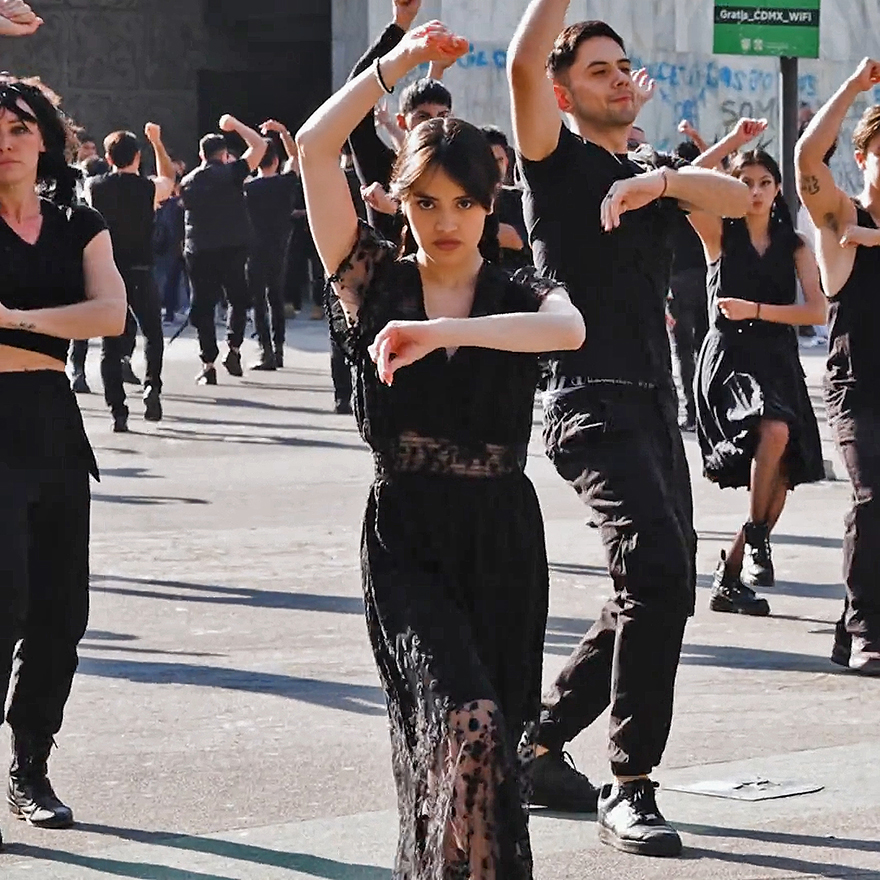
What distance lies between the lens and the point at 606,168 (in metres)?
5.80

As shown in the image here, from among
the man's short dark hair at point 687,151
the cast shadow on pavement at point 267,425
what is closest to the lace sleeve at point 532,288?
the man's short dark hair at point 687,151

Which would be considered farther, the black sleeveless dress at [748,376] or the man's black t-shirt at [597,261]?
the black sleeveless dress at [748,376]

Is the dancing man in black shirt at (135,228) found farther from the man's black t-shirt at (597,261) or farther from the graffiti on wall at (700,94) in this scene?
the graffiti on wall at (700,94)

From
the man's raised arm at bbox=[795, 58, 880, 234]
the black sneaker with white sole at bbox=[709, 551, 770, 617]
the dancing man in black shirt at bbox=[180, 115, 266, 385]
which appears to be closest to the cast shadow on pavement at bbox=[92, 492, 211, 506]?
the black sneaker with white sole at bbox=[709, 551, 770, 617]

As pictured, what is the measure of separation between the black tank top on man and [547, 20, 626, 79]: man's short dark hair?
2190 mm

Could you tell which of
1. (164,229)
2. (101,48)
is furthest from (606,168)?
(101,48)

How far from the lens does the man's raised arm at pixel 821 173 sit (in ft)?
25.2

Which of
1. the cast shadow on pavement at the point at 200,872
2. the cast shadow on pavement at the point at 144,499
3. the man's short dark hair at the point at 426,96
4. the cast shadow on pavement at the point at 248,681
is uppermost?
the man's short dark hair at the point at 426,96

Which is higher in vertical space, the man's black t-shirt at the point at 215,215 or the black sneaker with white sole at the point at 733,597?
the man's black t-shirt at the point at 215,215

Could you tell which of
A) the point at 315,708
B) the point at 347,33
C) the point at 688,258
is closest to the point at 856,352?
the point at 315,708

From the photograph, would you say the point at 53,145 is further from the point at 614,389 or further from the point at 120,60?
the point at 120,60

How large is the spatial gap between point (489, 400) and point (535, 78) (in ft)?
4.22

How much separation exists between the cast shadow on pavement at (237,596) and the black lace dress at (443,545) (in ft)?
14.7

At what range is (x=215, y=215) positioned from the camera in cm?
1831
